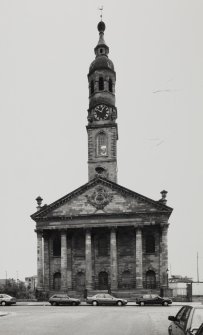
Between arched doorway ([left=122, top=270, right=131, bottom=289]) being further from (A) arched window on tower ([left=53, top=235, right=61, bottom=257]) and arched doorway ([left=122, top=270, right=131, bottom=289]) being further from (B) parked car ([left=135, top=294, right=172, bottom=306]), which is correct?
(B) parked car ([left=135, top=294, right=172, bottom=306])

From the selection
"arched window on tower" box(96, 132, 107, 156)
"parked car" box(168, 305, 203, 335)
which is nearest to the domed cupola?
"arched window on tower" box(96, 132, 107, 156)

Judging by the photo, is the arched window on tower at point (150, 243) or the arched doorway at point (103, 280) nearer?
the arched window on tower at point (150, 243)

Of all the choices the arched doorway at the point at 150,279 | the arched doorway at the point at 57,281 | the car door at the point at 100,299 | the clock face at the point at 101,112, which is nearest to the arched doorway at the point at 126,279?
the arched doorway at the point at 150,279

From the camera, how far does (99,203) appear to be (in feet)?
166

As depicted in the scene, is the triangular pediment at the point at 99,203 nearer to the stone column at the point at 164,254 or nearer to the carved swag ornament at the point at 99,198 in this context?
the carved swag ornament at the point at 99,198

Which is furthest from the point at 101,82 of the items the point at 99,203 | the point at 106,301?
the point at 106,301

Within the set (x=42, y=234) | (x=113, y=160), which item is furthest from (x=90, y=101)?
(x=42, y=234)

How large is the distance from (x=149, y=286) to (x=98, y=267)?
5766 millimetres

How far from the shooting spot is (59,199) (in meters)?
51.2

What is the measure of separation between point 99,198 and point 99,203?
0.57 metres

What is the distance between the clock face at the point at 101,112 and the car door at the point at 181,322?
48.5 meters

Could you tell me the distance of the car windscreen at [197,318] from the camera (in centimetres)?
906

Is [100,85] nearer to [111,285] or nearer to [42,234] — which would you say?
[42,234]

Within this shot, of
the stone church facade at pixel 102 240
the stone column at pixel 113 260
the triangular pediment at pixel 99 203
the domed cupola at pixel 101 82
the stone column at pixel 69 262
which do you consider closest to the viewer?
the stone column at pixel 113 260
